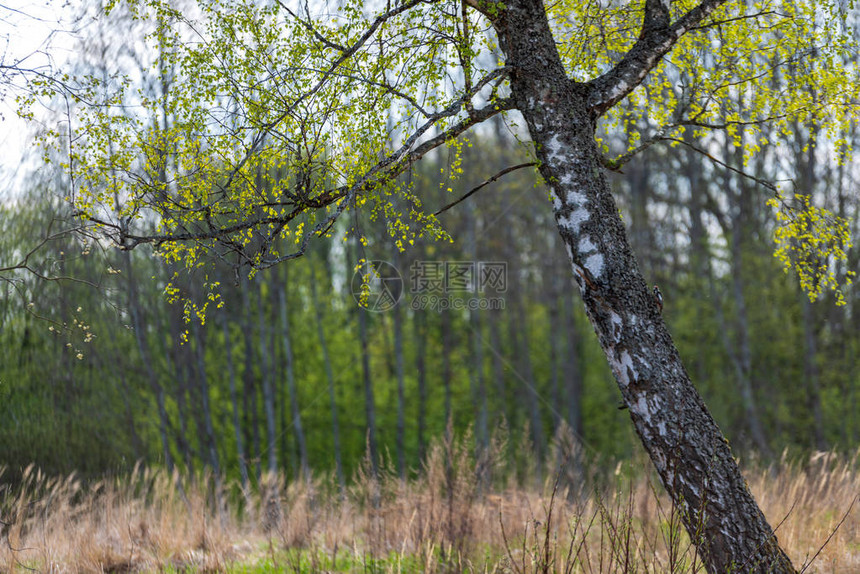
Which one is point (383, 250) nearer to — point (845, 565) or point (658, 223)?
point (658, 223)

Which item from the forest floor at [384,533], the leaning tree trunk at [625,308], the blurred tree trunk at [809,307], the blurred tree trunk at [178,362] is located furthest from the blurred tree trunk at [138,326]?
the blurred tree trunk at [809,307]

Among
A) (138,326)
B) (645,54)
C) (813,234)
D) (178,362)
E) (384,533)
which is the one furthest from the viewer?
(178,362)

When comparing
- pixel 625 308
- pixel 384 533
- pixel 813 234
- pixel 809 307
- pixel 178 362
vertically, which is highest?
pixel 813 234

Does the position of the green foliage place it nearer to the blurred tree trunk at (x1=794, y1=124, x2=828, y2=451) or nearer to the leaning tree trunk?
the leaning tree trunk

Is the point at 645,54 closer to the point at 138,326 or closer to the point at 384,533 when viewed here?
the point at 384,533

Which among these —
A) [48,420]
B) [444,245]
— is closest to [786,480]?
[48,420]

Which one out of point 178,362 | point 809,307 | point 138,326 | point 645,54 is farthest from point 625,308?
point 178,362

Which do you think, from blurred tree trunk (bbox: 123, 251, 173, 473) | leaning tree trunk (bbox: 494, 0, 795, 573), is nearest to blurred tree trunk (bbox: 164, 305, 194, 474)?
blurred tree trunk (bbox: 123, 251, 173, 473)

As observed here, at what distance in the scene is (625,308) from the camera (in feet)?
12.3

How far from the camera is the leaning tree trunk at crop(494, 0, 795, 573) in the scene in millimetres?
3549

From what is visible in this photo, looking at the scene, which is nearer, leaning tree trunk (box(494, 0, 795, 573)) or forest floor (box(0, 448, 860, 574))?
leaning tree trunk (box(494, 0, 795, 573))

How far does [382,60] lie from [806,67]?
3.18 metres

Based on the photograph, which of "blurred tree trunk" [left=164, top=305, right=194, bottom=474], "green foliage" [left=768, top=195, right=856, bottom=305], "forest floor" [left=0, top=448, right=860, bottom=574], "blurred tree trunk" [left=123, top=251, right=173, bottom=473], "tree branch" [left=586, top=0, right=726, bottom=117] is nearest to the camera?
"tree branch" [left=586, top=0, right=726, bottom=117]

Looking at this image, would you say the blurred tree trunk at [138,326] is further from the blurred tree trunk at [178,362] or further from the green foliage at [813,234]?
the green foliage at [813,234]
